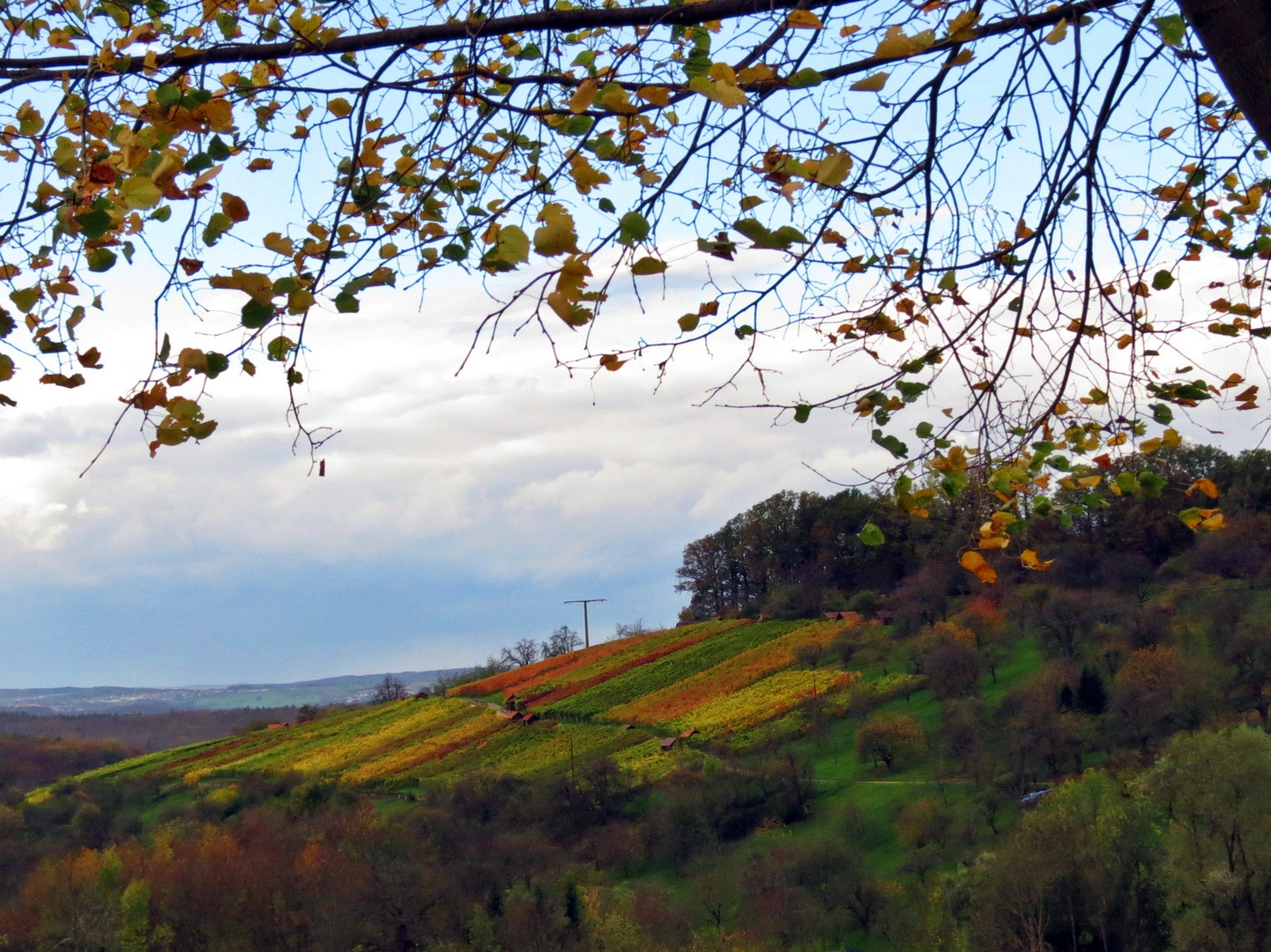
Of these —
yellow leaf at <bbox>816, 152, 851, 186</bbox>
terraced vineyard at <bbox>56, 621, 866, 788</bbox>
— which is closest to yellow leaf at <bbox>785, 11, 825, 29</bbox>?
yellow leaf at <bbox>816, 152, 851, 186</bbox>

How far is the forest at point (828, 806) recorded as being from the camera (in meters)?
17.2

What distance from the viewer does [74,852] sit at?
92.7 feet

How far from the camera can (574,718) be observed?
3719cm

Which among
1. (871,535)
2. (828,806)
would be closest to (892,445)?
(871,535)

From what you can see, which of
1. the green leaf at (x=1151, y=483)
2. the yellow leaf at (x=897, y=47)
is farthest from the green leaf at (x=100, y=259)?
the green leaf at (x=1151, y=483)

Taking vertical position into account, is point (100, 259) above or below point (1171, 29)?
below

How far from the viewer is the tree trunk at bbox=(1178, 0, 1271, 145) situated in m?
2.08

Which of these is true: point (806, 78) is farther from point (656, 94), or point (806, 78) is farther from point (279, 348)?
point (279, 348)

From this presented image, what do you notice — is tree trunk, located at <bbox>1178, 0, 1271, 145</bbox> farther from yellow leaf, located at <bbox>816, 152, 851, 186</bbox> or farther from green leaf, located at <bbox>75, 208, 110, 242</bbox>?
green leaf, located at <bbox>75, 208, 110, 242</bbox>

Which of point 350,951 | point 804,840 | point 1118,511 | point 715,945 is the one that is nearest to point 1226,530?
point 1118,511

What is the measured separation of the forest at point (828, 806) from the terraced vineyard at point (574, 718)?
22cm

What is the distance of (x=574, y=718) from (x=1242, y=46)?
3641 centimetres

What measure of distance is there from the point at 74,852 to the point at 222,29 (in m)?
31.0

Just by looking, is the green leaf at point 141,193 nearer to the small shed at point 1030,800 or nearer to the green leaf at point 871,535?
the green leaf at point 871,535
